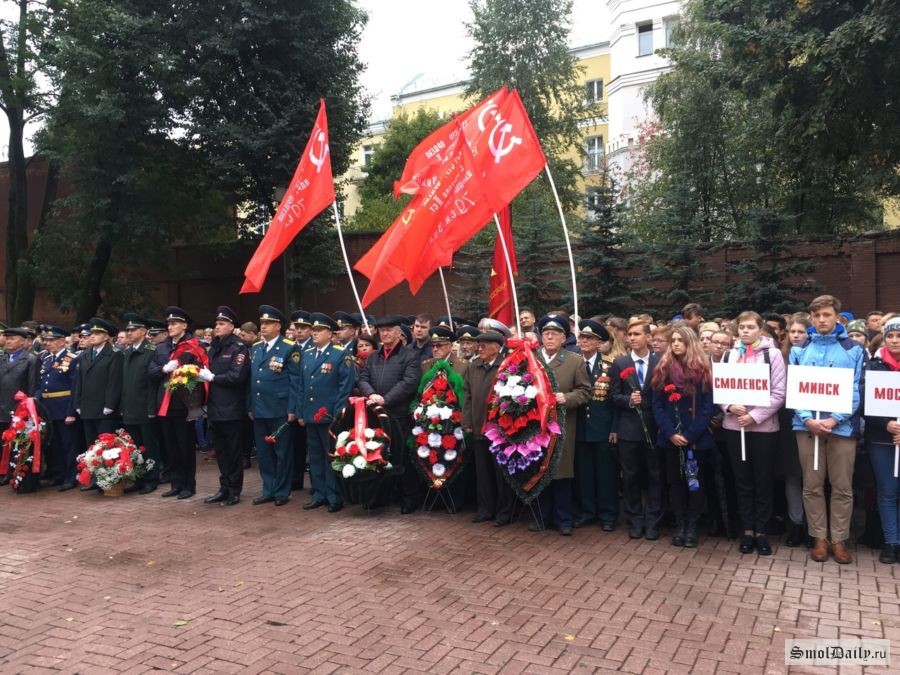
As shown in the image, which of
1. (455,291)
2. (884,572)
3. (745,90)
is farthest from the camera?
(455,291)

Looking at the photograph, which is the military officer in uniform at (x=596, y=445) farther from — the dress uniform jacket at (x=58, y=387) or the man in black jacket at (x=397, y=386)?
the dress uniform jacket at (x=58, y=387)

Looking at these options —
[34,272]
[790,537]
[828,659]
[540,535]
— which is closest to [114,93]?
[34,272]

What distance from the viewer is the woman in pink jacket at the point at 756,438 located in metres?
6.23

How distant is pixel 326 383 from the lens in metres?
8.19

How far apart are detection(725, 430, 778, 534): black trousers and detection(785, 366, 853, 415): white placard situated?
1.39 feet

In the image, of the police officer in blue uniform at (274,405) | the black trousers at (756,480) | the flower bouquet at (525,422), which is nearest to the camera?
the black trousers at (756,480)

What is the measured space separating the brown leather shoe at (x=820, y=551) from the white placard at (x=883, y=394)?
3.76 ft

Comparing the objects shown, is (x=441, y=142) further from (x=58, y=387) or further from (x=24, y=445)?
(x=24, y=445)

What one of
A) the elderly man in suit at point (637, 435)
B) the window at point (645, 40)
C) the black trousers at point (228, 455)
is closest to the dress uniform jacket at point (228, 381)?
the black trousers at point (228, 455)

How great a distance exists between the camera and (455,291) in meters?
19.1

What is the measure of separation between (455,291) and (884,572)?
46.4 feet

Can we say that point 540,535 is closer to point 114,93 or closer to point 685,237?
point 685,237

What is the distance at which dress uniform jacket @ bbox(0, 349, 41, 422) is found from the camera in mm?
10312

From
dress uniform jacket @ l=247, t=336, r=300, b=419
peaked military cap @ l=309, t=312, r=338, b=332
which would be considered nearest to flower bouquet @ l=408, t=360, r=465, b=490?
peaked military cap @ l=309, t=312, r=338, b=332
